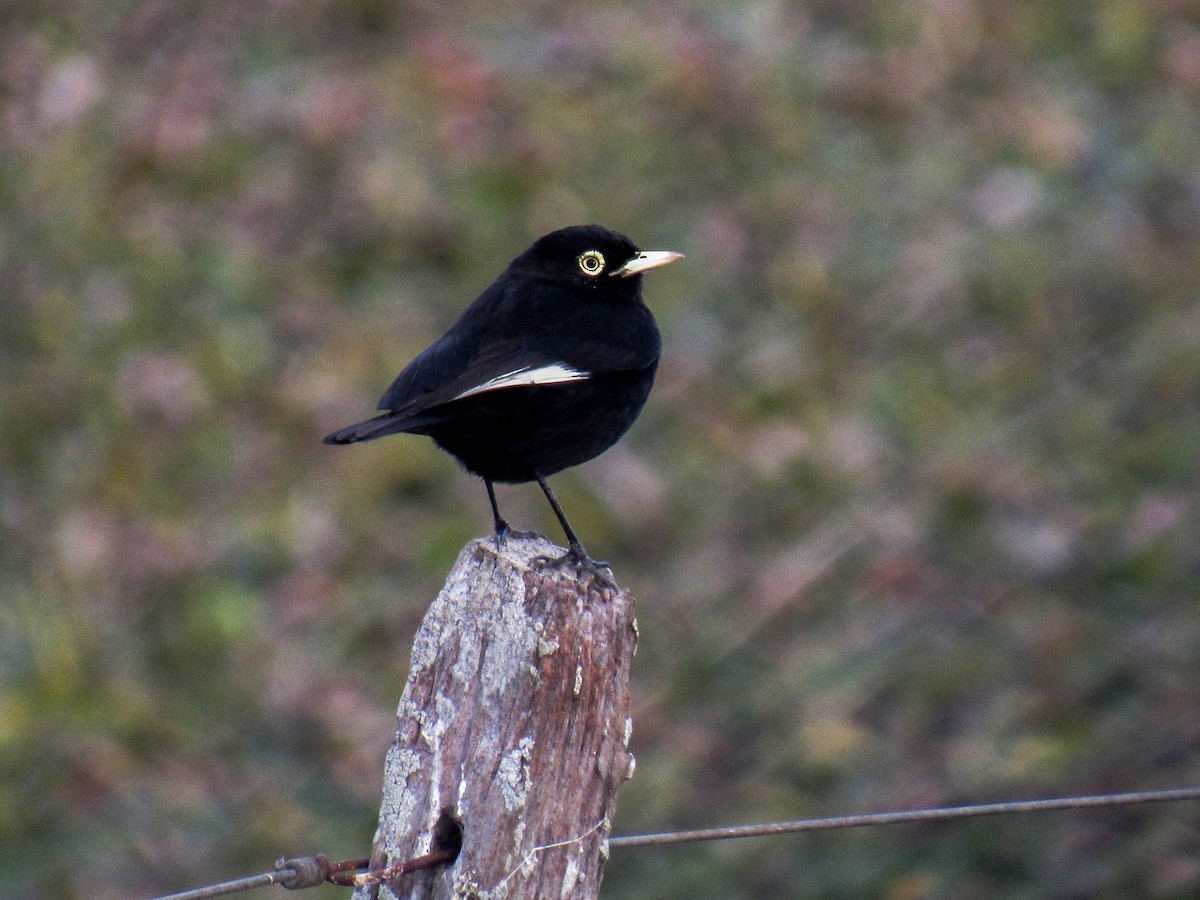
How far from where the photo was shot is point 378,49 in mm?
10055

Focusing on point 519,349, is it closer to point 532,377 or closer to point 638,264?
point 532,377

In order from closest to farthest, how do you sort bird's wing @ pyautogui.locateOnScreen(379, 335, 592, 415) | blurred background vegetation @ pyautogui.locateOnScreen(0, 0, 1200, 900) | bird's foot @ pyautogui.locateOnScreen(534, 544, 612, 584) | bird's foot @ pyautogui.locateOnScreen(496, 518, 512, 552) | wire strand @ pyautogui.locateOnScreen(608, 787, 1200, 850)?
wire strand @ pyautogui.locateOnScreen(608, 787, 1200, 850) < bird's foot @ pyautogui.locateOnScreen(534, 544, 612, 584) < bird's foot @ pyautogui.locateOnScreen(496, 518, 512, 552) < bird's wing @ pyautogui.locateOnScreen(379, 335, 592, 415) < blurred background vegetation @ pyautogui.locateOnScreen(0, 0, 1200, 900)

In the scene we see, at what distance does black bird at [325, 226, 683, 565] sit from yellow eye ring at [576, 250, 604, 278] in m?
0.14

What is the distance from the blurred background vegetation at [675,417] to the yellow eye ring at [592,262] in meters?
2.15

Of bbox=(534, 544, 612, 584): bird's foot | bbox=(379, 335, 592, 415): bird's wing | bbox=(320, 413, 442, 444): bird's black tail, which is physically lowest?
bbox=(534, 544, 612, 584): bird's foot

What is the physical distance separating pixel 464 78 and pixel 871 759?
5.15 m

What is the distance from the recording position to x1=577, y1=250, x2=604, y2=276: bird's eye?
15.0 feet

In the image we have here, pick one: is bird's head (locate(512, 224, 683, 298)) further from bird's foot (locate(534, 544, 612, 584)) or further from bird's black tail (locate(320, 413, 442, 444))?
bird's foot (locate(534, 544, 612, 584))

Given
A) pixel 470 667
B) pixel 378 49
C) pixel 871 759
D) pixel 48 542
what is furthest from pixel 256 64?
pixel 470 667

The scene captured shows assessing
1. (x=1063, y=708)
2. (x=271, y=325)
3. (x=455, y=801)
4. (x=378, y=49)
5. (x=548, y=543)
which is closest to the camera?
(x=455, y=801)

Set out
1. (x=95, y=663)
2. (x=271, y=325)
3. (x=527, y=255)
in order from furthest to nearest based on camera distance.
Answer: (x=271, y=325)
(x=95, y=663)
(x=527, y=255)

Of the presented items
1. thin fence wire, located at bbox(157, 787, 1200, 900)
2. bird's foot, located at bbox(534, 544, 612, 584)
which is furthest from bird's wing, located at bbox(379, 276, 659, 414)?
thin fence wire, located at bbox(157, 787, 1200, 900)

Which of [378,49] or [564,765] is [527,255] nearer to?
[564,765]

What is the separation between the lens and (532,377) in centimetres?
378
